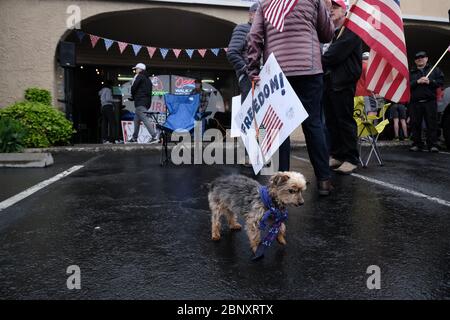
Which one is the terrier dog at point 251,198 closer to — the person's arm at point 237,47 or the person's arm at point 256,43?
the person's arm at point 256,43

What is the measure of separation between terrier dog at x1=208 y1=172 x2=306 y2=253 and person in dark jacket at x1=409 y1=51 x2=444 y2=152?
7.20m

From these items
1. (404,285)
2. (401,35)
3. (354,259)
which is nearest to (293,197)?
(354,259)

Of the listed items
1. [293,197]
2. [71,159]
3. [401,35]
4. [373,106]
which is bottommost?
[71,159]

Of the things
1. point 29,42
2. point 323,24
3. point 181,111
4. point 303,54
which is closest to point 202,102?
point 181,111

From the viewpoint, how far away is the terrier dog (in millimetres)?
2580

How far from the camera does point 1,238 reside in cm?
288

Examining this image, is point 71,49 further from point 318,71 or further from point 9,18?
point 318,71

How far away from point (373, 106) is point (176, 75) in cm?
1078

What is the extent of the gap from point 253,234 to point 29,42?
32.8 ft

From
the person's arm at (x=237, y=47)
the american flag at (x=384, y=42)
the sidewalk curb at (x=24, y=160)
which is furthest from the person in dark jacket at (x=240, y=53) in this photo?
the sidewalk curb at (x=24, y=160)

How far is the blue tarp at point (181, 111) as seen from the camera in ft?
23.6

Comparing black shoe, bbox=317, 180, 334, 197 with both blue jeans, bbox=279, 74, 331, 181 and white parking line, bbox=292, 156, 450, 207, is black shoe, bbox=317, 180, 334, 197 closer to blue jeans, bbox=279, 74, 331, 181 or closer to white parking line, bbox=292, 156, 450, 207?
blue jeans, bbox=279, 74, 331, 181

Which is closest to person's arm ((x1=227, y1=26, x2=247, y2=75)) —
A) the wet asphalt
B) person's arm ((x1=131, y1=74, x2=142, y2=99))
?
the wet asphalt

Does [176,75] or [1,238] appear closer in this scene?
[1,238]
